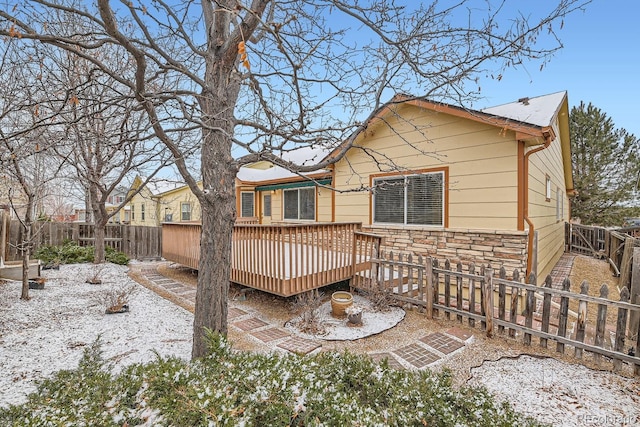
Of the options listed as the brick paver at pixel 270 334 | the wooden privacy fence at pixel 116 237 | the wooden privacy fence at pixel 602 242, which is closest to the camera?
the brick paver at pixel 270 334

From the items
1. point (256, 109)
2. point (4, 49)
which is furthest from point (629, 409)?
point (4, 49)

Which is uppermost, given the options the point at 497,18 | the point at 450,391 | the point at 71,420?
the point at 497,18

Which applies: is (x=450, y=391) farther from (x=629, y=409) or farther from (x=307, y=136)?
(x=307, y=136)

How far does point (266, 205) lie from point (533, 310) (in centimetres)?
959

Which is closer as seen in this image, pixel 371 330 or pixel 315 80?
pixel 315 80

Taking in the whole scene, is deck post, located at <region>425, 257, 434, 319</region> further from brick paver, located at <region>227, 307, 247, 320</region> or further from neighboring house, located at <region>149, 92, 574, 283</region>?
brick paver, located at <region>227, 307, 247, 320</region>

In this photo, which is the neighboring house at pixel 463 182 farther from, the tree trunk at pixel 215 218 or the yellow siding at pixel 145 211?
the yellow siding at pixel 145 211

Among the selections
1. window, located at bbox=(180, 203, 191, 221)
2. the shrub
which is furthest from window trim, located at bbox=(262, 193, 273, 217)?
the shrub

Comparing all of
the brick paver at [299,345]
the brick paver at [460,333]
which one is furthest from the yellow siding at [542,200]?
the brick paver at [299,345]

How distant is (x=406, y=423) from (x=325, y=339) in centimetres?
274

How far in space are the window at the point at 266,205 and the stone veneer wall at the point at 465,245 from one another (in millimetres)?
5585

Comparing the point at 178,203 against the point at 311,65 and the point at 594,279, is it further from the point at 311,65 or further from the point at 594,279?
the point at 594,279

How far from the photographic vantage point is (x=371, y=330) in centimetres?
456

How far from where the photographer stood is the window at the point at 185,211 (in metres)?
19.1
